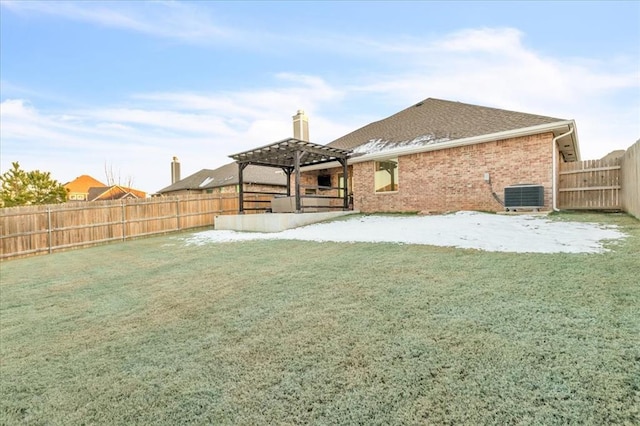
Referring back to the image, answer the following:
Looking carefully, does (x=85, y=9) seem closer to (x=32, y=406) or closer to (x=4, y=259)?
(x=4, y=259)

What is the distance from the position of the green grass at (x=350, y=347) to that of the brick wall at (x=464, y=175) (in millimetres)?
5857

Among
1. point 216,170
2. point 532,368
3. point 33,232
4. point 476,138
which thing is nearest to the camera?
point 532,368

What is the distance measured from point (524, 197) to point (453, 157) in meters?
2.67

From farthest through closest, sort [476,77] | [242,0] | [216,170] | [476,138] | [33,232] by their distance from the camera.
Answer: [216,170]
[476,77]
[33,232]
[476,138]
[242,0]

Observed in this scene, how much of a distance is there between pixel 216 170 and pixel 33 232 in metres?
18.3

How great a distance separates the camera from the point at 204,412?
184 cm

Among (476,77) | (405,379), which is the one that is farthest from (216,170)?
(405,379)

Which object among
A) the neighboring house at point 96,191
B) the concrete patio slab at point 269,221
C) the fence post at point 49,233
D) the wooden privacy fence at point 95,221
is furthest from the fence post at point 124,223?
the neighboring house at point 96,191

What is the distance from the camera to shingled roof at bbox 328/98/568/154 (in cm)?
1009

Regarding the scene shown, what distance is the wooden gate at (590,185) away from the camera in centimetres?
944

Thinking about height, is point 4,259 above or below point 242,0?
below

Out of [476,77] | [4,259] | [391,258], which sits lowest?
[4,259]

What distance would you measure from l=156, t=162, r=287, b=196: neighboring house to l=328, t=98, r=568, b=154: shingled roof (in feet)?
28.3

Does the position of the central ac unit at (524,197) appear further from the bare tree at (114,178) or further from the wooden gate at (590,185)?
the bare tree at (114,178)
